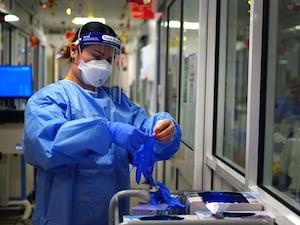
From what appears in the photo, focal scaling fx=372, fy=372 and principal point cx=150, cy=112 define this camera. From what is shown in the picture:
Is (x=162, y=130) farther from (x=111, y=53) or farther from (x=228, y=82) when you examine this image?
(x=228, y=82)

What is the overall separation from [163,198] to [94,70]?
69cm

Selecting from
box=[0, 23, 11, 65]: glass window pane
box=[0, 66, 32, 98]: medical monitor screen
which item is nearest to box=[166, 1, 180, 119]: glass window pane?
box=[0, 66, 32, 98]: medical monitor screen

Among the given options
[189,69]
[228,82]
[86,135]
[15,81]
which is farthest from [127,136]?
[15,81]

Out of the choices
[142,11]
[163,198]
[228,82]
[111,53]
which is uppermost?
[142,11]

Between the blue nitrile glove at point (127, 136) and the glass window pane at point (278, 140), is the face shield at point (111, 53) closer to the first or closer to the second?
the blue nitrile glove at point (127, 136)

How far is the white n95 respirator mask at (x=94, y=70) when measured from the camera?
168 centimetres

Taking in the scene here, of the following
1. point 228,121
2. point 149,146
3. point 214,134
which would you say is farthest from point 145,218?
point 228,121

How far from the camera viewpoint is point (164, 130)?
1.44 meters

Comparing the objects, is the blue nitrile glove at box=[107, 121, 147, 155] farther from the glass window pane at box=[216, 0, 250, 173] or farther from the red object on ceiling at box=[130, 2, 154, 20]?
the red object on ceiling at box=[130, 2, 154, 20]

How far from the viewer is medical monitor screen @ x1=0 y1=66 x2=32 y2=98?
3811 millimetres

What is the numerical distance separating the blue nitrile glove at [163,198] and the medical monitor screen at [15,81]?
2.89 metres

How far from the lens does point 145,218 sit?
112 cm

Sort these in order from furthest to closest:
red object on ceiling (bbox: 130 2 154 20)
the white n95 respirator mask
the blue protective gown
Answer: red object on ceiling (bbox: 130 2 154 20) → the white n95 respirator mask → the blue protective gown

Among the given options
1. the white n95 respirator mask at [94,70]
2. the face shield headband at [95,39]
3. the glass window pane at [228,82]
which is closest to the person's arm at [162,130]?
the white n95 respirator mask at [94,70]
